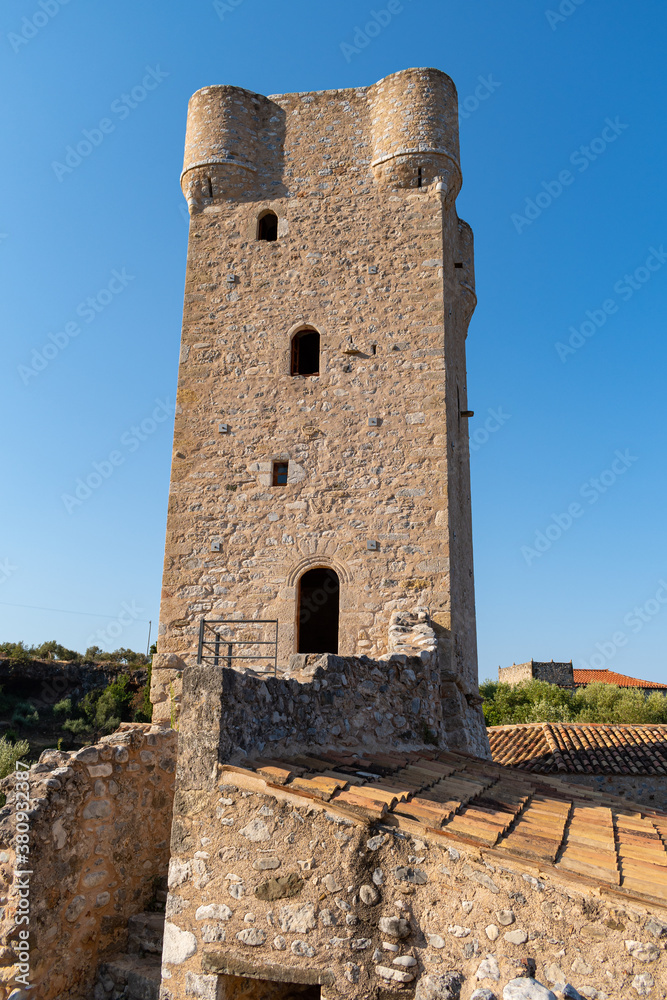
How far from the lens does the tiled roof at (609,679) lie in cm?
4203

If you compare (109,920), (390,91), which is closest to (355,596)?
(109,920)

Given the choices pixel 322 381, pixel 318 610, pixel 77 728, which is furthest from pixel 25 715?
pixel 322 381

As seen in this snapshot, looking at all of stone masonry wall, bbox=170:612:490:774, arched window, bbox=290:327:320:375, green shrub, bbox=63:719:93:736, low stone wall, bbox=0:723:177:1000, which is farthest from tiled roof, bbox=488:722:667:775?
green shrub, bbox=63:719:93:736

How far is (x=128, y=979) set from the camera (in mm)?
5551

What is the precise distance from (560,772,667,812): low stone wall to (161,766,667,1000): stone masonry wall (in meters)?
14.6

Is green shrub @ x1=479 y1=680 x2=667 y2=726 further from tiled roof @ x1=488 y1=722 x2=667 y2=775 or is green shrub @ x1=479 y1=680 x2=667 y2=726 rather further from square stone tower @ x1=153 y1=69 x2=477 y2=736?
square stone tower @ x1=153 y1=69 x2=477 y2=736

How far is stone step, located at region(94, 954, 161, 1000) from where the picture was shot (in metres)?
5.40

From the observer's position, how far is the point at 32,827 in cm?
512

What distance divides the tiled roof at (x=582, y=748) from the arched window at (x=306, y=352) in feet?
37.2

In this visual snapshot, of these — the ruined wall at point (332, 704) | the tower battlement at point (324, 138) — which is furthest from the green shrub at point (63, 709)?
→ the tower battlement at point (324, 138)

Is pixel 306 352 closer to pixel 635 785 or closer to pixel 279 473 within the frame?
pixel 279 473

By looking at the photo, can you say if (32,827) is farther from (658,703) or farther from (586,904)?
(658,703)

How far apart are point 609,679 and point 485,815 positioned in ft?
142

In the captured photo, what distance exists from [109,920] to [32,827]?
4.58 ft
